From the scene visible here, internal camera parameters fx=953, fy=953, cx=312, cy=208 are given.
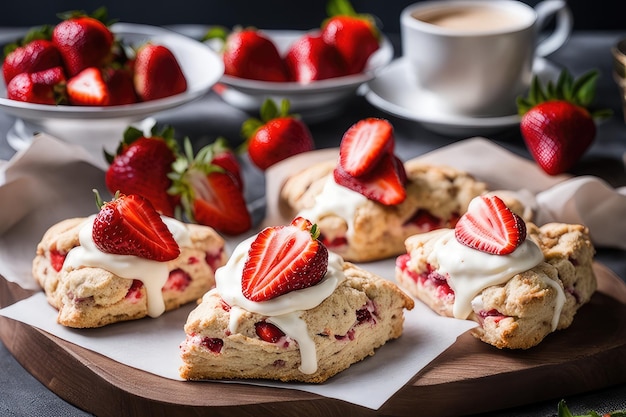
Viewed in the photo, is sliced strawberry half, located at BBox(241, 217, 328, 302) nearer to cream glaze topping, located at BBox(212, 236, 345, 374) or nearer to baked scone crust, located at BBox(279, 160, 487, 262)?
cream glaze topping, located at BBox(212, 236, 345, 374)

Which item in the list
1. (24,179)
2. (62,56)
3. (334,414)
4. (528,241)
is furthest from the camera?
(62,56)

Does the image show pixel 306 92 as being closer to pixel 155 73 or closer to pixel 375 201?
pixel 155 73

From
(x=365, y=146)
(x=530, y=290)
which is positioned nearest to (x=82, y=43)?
(x=365, y=146)

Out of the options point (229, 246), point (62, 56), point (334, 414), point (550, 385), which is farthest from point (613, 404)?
point (62, 56)

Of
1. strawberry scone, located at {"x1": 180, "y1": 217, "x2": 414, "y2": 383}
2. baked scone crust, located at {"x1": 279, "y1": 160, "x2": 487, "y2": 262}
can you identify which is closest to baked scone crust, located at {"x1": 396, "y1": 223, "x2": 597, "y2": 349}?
baked scone crust, located at {"x1": 279, "y1": 160, "x2": 487, "y2": 262}

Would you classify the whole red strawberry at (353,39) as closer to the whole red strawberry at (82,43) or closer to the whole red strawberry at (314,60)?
the whole red strawberry at (314,60)

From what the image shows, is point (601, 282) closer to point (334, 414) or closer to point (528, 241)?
point (528, 241)
